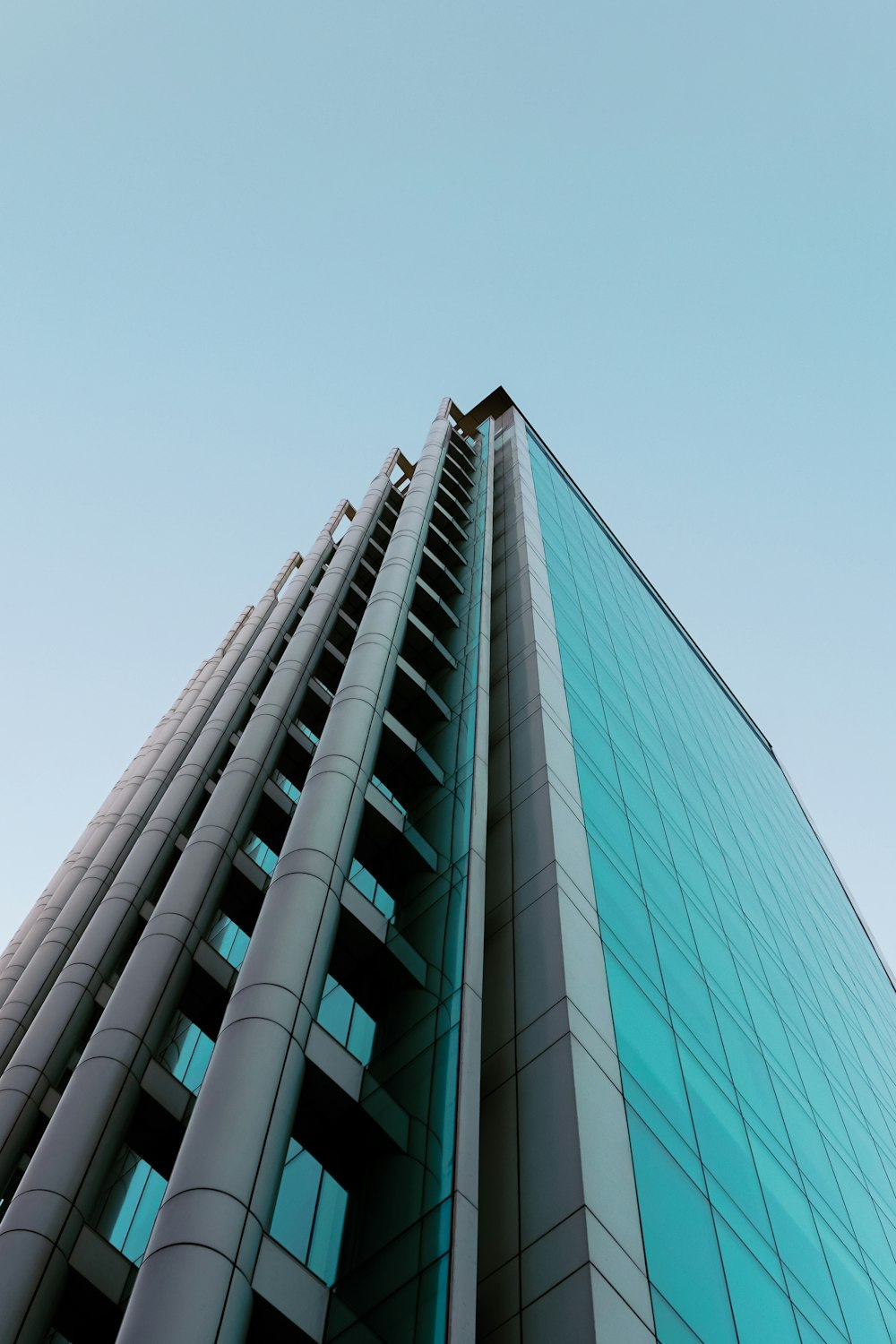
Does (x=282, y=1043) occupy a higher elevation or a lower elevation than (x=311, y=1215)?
higher

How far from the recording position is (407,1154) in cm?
1423

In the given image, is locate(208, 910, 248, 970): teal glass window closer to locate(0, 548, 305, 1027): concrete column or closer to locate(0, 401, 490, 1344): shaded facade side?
locate(0, 401, 490, 1344): shaded facade side

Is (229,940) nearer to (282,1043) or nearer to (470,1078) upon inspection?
(282,1043)

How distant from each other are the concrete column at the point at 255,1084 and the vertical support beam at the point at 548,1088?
2.94 metres

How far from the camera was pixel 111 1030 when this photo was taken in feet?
56.2

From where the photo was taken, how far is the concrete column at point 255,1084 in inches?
419

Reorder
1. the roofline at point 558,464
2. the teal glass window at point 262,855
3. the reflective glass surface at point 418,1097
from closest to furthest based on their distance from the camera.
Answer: the reflective glass surface at point 418,1097
the teal glass window at point 262,855
the roofline at point 558,464

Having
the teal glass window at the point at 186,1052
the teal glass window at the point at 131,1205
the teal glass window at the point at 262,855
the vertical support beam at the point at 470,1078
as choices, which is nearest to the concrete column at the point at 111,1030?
the teal glass window at the point at 186,1052

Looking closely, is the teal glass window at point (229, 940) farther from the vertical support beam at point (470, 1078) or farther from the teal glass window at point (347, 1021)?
the vertical support beam at point (470, 1078)

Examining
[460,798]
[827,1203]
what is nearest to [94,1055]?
[460,798]

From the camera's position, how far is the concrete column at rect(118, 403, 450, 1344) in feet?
34.9

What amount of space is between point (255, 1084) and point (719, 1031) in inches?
483

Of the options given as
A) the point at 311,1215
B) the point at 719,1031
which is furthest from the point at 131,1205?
A: the point at 719,1031

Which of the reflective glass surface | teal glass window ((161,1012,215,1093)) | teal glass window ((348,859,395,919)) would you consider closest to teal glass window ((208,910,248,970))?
→ teal glass window ((161,1012,215,1093))
